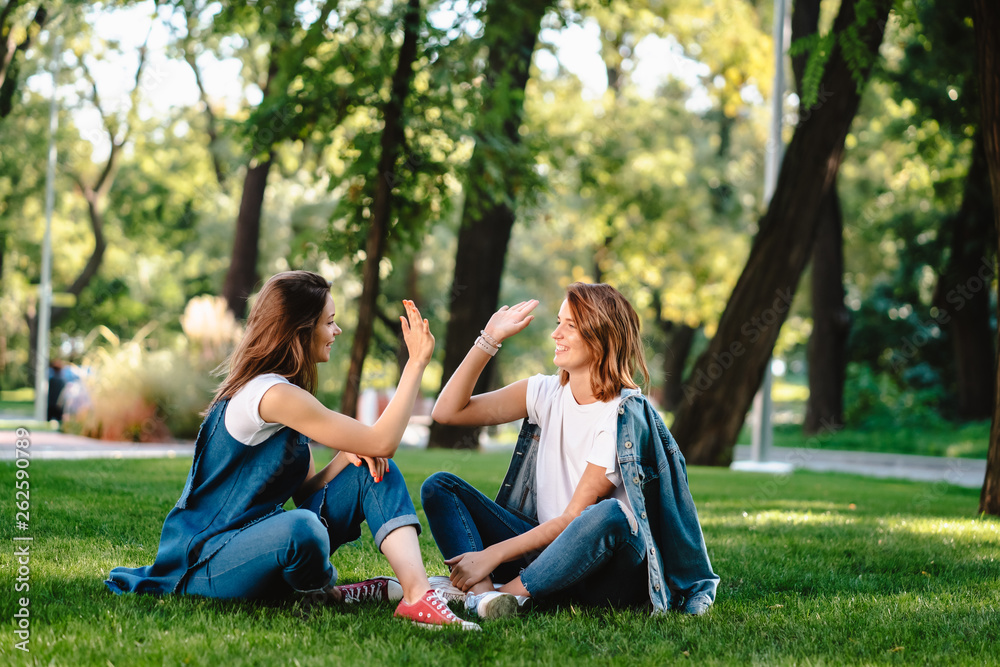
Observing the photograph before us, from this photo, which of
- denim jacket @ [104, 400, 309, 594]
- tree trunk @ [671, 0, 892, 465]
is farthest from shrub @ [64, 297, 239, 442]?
denim jacket @ [104, 400, 309, 594]

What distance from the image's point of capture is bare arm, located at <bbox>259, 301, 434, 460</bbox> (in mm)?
3299

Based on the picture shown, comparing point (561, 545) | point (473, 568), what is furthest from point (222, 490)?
point (561, 545)

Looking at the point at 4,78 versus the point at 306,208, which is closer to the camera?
the point at 4,78

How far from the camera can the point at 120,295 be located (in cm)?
3494

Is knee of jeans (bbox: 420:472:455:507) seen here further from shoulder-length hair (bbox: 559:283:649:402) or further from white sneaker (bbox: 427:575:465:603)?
shoulder-length hair (bbox: 559:283:649:402)

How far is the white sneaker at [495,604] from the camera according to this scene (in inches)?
137

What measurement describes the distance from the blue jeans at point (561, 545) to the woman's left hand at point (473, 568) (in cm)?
14

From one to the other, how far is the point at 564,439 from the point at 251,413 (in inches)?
49.0

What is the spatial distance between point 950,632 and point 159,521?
4173mm

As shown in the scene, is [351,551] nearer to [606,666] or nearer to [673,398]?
[606,666]

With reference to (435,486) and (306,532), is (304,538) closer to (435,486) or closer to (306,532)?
(306,532)

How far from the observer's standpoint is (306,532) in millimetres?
3234

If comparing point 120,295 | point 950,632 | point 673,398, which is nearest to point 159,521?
point 950,632

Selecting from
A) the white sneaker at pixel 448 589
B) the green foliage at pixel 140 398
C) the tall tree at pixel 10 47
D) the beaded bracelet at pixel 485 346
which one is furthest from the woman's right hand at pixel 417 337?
the green foliage at pixel 140 398
